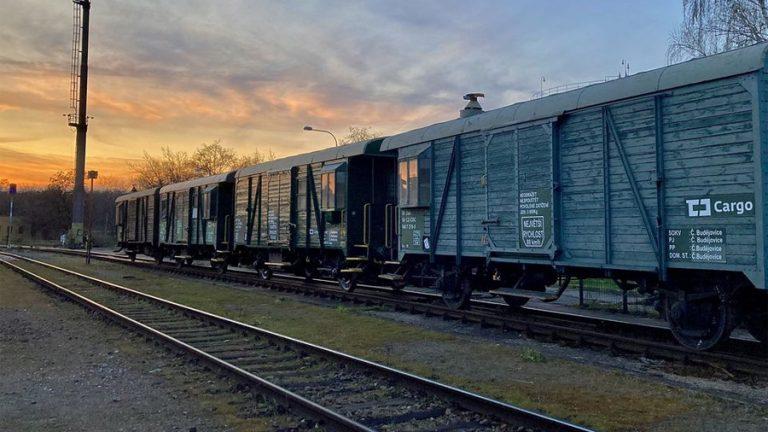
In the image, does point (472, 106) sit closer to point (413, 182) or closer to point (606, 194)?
point (413, 182)

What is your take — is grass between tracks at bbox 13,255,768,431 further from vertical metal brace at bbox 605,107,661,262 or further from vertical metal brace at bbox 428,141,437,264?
vertical metal brace at bbox 605,107,661,262

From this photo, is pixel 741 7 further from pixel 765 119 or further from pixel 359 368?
pixel 359 368

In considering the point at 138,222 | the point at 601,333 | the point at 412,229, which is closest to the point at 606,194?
the point at 601,333

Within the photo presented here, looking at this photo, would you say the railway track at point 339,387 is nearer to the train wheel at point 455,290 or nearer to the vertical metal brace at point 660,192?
the vertical metal brace at point 660,192

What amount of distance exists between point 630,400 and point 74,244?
58.1 m

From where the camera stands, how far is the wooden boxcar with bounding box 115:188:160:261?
98.0ft

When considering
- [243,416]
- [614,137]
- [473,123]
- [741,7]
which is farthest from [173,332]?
[741,7]

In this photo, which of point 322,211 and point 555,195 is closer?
point 555,195

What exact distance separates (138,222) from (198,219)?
960 centimetres

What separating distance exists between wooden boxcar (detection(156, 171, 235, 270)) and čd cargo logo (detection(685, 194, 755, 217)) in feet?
58.8

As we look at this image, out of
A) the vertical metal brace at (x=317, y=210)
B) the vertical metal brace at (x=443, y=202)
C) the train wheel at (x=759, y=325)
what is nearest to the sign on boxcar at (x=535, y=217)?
the vertical metal brace at (x=443, y=202)

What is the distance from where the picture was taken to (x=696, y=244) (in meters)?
7.64

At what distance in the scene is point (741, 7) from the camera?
21.4m

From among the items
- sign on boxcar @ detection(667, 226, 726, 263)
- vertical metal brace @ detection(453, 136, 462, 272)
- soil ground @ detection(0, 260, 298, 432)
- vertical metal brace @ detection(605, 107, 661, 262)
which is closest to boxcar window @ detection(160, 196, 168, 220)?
soil ground @ detection(0, 260, 298, 432)
